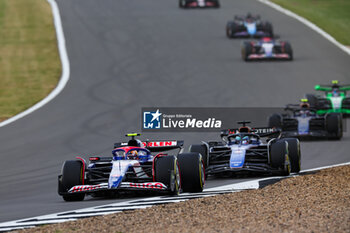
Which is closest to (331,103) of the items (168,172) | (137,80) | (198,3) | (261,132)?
(137,80)

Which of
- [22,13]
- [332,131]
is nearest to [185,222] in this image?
[332,131]

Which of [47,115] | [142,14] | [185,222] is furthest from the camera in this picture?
[142,14]

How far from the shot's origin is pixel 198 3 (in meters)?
52.1

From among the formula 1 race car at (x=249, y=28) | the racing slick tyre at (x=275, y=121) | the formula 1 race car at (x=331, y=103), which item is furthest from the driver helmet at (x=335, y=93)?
the formula 1 race car at (x=249, y=28)

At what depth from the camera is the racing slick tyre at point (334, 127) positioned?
24406mm

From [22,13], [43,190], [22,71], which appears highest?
[22,13]

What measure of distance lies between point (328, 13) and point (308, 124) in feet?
93.4

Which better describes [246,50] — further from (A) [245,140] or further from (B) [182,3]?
(A) [245,140]

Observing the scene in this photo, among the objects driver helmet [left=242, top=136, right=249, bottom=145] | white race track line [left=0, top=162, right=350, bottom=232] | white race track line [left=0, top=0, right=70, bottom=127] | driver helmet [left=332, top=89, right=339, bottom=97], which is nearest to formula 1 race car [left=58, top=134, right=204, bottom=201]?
white race track line [left=0, top=162, right=350, bottom=232]

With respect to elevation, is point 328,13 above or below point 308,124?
above

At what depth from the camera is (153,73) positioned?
118 feet

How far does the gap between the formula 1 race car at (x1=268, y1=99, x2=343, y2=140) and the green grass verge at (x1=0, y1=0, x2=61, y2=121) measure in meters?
9.08

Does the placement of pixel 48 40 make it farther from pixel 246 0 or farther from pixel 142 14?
pixel 246 0

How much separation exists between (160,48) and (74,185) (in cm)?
2725
